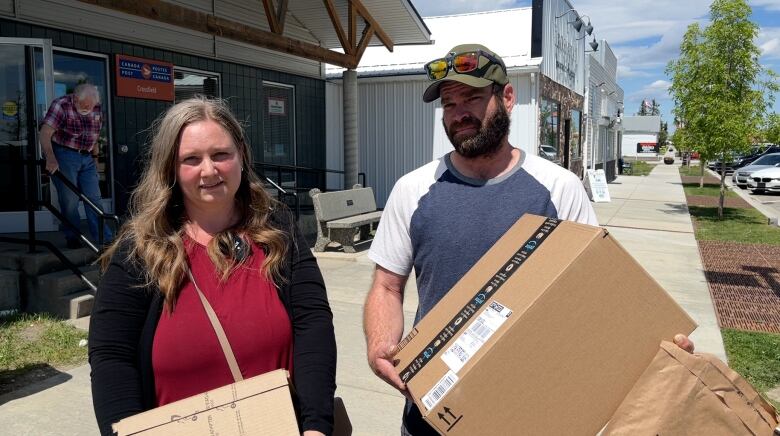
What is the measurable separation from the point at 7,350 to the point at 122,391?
3.59m

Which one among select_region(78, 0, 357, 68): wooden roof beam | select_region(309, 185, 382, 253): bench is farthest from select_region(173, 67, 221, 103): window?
select_region(309, 185, 382, 253): bench

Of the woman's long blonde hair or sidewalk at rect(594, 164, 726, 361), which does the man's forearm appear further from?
sidewalk at rect(594, 164, 726, 361)

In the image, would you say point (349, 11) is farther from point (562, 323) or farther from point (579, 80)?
point (579, 80)

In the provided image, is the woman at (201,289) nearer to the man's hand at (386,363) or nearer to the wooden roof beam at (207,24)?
the man's hand at (386,363)

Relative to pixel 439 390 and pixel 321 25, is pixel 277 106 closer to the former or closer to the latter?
pixel 321 25

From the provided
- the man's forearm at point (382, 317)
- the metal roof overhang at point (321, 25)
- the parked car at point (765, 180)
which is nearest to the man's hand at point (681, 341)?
the man's forearm at point (382, 317)

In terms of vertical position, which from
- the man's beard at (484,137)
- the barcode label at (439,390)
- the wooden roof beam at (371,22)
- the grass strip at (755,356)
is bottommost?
the grass strip at (755,356)

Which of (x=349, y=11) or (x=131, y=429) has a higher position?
(x=349, y=11)

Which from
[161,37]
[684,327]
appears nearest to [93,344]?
[684,327]

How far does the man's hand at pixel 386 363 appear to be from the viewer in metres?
1.73

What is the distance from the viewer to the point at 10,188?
726 centimetres

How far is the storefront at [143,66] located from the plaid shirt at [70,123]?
17.5 inches

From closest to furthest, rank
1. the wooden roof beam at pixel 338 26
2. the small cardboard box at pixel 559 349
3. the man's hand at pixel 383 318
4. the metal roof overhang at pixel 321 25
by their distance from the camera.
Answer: the small cardboard box at pixel 559 349
the man's hand at pixel 383 318
the metal roof overhang at pixel 321 25
the wooden roof beam at pixel 338 26

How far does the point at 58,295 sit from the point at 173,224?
14.1 feet
